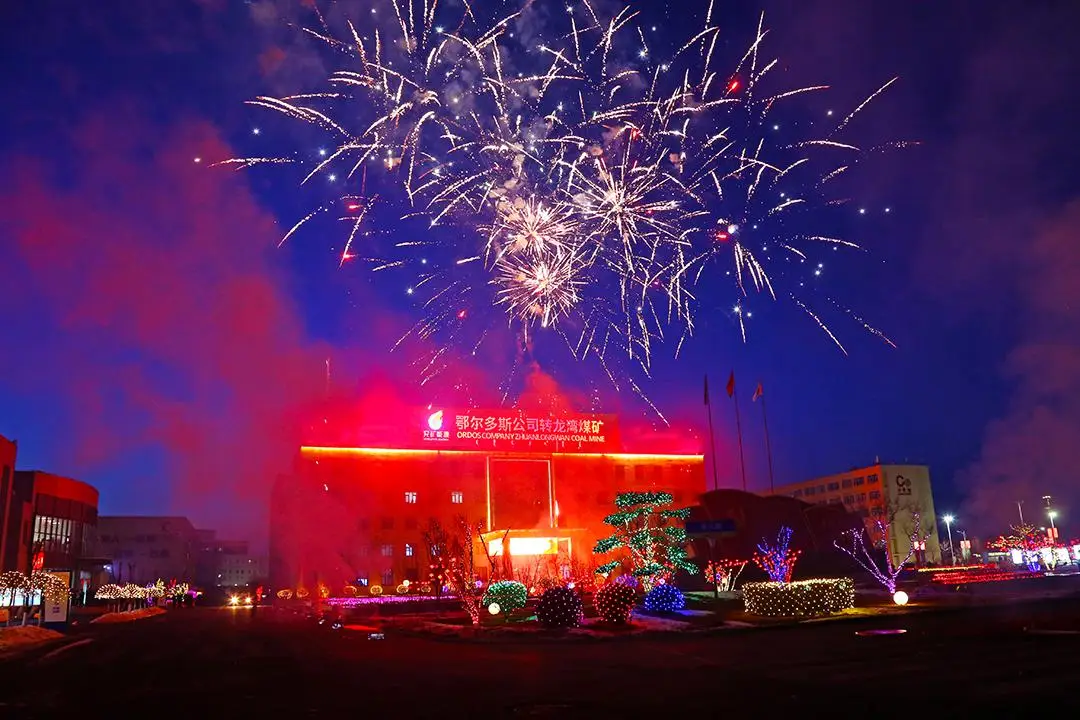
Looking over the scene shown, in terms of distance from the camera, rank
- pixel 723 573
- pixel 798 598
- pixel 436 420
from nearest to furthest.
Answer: pixel 798 598 < pixel 723 573 < pixel 436 420

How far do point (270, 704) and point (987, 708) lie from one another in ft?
35.5

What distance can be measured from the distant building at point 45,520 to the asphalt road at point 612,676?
48.9 metres

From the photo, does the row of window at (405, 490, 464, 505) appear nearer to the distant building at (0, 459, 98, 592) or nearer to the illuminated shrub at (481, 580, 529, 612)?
the distant building at (0, 459, 98, 592)

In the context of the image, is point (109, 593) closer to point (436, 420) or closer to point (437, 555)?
point (436, 420)

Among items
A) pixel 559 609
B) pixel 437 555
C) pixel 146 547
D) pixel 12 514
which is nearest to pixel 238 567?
pixel 146 547

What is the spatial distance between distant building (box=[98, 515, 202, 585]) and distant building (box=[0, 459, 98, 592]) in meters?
44.2

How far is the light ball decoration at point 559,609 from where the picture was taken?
25344 millimetres

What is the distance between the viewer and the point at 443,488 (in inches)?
2980

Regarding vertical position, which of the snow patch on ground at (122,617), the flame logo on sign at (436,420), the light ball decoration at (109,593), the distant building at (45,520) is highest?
the flame logo on sign at (436,420)

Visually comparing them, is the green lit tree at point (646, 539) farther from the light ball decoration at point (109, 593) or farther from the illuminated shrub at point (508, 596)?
the light ball decoration at point (109, 593)

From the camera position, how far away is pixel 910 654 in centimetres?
1588

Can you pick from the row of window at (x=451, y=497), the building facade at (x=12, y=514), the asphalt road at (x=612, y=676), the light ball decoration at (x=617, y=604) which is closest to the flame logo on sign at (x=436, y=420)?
the row of window at (x=451, y=497)

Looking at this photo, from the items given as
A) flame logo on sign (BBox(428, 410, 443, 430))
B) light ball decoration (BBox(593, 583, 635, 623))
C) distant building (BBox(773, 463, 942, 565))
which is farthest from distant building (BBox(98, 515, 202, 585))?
light ball decoration (BBox(593, 583, 635, 623))

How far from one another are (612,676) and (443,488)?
204ft
